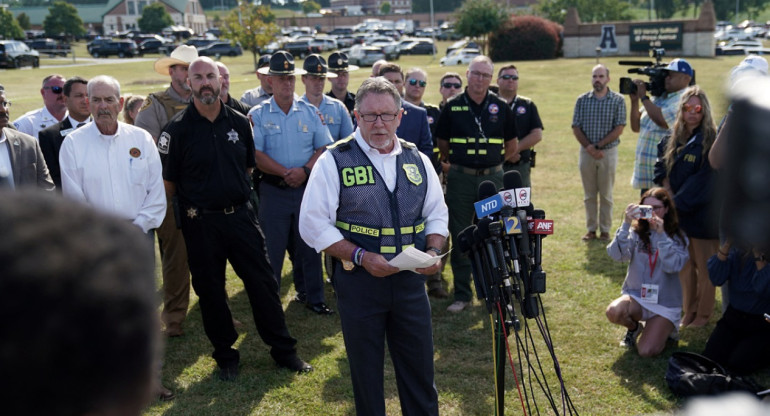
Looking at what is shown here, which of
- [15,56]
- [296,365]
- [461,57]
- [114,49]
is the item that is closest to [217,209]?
[296,365]

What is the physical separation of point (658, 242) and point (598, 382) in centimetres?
134

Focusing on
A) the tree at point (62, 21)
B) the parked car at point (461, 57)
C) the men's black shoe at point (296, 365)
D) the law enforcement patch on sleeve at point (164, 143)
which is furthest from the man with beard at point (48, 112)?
the tree at point (62, 21)

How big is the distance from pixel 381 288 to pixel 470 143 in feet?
10.3

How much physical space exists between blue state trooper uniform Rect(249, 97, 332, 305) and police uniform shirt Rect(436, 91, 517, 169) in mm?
1326

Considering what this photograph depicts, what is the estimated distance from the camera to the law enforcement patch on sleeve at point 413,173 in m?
4.25

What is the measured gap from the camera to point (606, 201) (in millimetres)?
9320

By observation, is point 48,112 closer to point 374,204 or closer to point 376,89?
point 376,89

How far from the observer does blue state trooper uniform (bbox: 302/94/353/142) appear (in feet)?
24.1

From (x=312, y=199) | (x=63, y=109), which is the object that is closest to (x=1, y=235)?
(x=312, y=199)

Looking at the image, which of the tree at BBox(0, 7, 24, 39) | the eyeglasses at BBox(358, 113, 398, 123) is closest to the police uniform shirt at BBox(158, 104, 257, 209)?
the eyeglasses at BBox(358, 113, 398, 123)

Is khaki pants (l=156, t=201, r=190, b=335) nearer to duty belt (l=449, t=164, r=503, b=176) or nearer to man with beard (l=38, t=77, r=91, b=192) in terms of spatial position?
man with beard (l=38, t=77, r=91, b=192)

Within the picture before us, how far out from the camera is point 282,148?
6.48m

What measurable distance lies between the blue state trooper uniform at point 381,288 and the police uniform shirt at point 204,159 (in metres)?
1.41

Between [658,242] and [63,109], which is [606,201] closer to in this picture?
[658,242]
